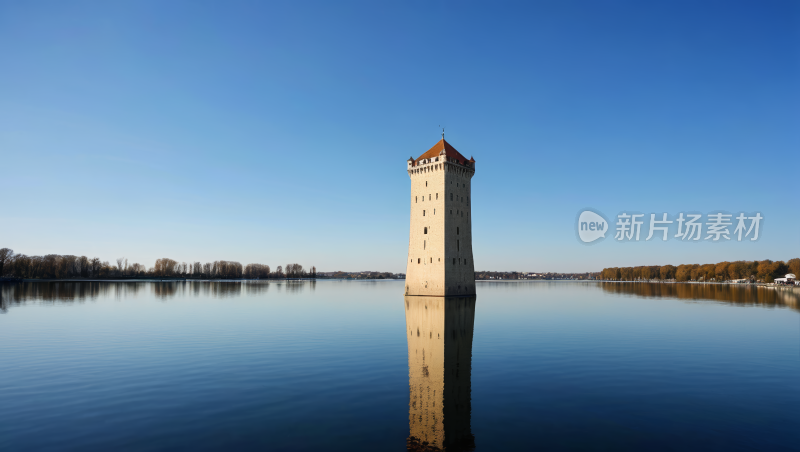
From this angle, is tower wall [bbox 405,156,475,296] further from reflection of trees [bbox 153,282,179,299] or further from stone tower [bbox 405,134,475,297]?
reflection of trees [bbox 153,282,179,299]

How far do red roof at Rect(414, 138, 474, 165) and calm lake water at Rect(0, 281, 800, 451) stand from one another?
3786 cm

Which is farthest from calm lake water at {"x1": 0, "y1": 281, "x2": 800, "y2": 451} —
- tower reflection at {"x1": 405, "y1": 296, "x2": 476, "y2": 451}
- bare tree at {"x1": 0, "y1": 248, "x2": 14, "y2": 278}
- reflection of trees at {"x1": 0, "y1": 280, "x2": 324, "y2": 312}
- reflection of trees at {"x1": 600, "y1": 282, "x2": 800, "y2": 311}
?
bare tree at {"x1": 0, "y1": 248, "x2": 14, "y2": 278}

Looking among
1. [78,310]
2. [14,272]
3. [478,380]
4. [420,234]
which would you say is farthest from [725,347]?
[14,272]

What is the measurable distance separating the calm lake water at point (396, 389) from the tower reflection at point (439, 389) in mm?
65

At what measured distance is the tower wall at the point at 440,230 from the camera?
58.3 meters

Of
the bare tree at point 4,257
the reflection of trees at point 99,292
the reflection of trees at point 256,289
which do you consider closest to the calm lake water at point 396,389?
the reflection of trees at point 99,292

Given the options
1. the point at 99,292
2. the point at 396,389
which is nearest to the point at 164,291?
the point at 99,292

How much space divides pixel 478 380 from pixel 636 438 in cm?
577

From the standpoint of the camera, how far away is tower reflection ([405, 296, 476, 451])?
9.79m

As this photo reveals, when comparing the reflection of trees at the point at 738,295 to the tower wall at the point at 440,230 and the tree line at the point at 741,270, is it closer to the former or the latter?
the tower wall at the point at 440,230

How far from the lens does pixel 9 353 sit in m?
19.2

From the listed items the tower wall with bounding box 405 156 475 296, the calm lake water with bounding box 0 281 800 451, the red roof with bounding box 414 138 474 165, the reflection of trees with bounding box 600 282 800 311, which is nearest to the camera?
the calm lake water with bounding box 0 281 800 451

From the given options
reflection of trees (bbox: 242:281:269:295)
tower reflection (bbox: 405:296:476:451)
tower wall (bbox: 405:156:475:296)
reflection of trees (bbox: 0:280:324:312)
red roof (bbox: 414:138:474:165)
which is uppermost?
red roof (bbox: 414:138:474:165)

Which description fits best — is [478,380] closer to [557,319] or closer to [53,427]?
[53,427]
